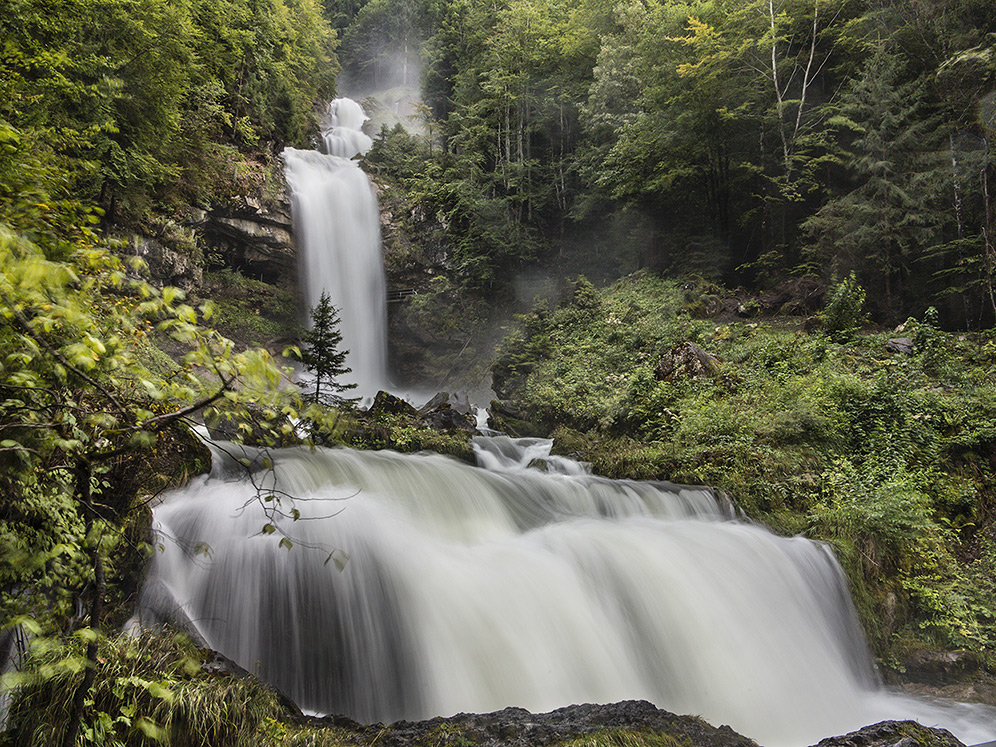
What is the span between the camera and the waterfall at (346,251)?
18.8 meters

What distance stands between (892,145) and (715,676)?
1421 cm

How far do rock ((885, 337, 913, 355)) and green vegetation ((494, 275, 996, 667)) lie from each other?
4.2 inches

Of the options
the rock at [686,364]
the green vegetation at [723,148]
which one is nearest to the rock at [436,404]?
the rock at [686,364]

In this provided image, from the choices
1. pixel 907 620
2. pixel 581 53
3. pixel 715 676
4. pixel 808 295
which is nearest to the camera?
pixel 715 676

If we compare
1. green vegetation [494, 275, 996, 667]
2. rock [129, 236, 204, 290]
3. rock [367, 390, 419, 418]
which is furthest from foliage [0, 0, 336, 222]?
green vegetation [494, 275, 996, 667]

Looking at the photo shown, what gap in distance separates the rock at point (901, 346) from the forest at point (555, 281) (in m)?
0.19

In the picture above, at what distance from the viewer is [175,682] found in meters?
2.73

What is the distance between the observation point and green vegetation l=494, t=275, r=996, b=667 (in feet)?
18.3

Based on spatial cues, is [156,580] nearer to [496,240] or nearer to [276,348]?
[276,348]

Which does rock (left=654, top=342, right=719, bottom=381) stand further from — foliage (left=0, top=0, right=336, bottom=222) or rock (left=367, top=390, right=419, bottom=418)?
foliage (left=0, top=0, right=336, bottom=222)

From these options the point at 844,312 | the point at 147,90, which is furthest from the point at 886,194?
the point at 147,90

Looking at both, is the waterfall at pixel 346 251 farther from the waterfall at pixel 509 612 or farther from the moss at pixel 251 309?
the waterfall at pixel 509 612

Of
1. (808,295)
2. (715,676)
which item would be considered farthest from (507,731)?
(808,295)

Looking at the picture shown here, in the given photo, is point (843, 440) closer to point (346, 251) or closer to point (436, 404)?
point (436, 404)
